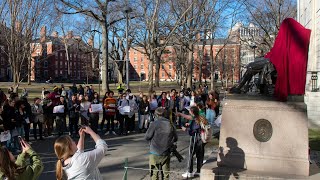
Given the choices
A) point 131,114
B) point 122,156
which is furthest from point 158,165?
point 131,114

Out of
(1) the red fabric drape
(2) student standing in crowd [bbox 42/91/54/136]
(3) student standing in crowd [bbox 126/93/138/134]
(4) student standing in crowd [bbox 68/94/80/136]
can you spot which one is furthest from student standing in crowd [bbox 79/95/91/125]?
(1) the red fabric drape

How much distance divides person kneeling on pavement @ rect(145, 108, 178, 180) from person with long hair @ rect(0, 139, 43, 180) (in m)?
3.05

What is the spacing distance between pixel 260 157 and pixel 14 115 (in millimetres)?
7880

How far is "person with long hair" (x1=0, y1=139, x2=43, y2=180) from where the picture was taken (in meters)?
3.53

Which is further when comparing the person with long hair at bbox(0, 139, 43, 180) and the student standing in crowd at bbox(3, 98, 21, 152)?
the student standing in crowd at bbox(3, 98, 21, 152)

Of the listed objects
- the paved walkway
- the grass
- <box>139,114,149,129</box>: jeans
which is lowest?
the grass

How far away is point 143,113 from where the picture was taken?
1578 centimetres

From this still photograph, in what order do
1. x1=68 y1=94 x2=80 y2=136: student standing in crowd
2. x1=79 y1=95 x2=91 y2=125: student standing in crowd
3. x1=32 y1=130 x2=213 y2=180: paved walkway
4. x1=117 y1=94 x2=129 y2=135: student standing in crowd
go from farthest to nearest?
1. x1=117 y1=94 x2=129 y2=135: student standing in crowd
2. x1=79 y1=95 x2=91 y2=125: student standing in crowd
3. x1=68 y1=94 x2=80 y2=136: student standing in crowd
4. x1=32 y1=130 x2=213 y2=180: paved walkway

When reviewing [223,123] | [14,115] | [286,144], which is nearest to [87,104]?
[14,115]

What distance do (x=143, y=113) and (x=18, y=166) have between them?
39.5 ft

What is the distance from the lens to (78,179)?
409 cm

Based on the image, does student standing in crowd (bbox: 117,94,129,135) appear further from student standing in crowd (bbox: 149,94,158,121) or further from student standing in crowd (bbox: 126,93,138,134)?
student standing in crowd (bbox: 149,94,158,121)

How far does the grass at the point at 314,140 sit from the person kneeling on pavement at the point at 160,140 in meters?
7.27

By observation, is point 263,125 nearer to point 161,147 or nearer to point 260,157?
point 260,157
